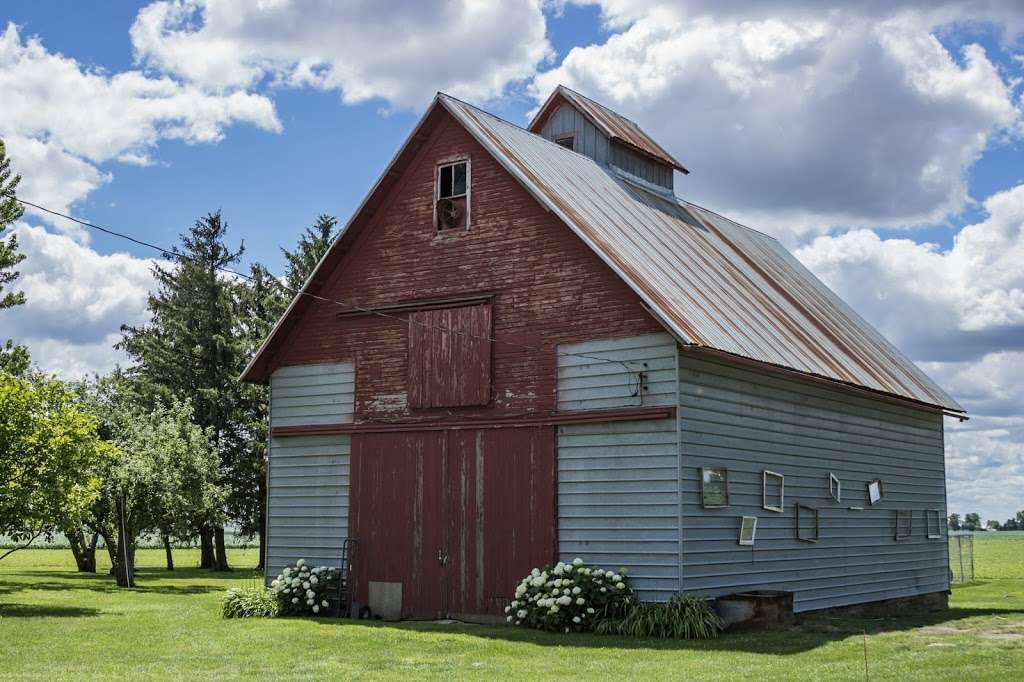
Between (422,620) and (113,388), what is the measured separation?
29.4 meters

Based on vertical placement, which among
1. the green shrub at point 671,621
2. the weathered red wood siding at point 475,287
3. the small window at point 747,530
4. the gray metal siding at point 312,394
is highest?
the weathered red wood siding at point 475,287

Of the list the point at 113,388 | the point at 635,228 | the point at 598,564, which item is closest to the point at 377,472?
the point at 598,564

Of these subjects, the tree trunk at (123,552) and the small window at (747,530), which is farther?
the tree trunk at (123,552)

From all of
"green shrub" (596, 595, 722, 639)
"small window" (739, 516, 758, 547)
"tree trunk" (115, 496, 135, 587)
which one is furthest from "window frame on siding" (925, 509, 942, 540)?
"tree trunk" (115, 496, 135, 587)

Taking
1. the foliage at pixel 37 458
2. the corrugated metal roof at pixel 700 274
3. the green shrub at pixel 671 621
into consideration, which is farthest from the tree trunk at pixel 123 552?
the green shrub at pixel 671 621

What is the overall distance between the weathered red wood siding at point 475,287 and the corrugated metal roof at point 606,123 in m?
6.66

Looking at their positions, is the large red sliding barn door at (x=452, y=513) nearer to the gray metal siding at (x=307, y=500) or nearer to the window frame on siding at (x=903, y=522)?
the gray metal siding at (x=307, y=500)

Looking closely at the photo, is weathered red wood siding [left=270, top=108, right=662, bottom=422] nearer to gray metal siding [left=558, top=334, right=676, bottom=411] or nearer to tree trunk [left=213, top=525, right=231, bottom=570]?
gray metal siding [left=558, top=334, right=676, bottom=411]

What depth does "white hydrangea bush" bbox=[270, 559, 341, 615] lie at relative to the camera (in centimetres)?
2297

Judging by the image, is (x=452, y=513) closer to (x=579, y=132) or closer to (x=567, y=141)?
(x=567, y=141)

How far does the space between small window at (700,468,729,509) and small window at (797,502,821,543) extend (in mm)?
3098

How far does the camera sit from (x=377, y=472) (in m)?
23.3

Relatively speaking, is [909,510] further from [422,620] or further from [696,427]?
[422,620]

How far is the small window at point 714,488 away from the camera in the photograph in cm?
2008
